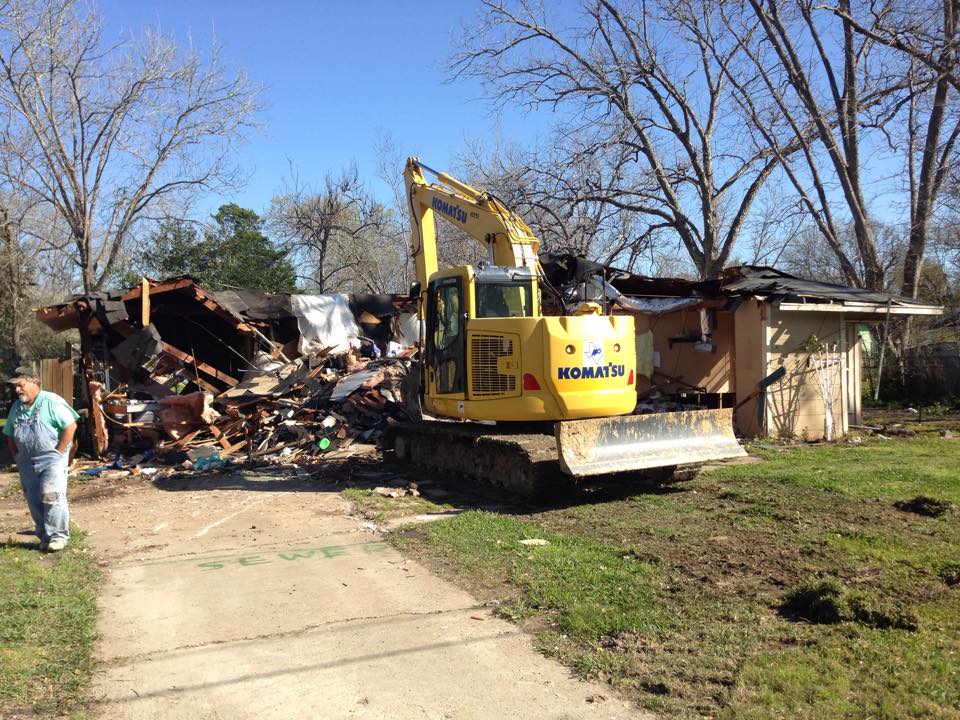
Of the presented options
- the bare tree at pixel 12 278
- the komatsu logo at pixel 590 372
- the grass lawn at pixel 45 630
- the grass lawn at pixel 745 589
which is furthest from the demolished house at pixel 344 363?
the bare tree at pixel 12 278

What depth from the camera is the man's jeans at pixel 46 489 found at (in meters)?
7.25

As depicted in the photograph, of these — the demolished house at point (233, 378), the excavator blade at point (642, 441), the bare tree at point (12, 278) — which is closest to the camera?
the excavator blade at point (642, 441)

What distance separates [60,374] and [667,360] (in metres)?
13.0

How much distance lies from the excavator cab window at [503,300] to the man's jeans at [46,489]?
505 cm

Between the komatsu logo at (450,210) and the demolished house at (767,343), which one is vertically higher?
the komatsu logo at (450,210)

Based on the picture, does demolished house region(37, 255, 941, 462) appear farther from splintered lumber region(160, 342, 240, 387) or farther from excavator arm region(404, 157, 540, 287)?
excavator arm region(404, 157, 540, 287)

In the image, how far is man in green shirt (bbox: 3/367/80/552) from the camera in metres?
7.23

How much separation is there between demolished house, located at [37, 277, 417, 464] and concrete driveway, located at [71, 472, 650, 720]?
19.8 feet

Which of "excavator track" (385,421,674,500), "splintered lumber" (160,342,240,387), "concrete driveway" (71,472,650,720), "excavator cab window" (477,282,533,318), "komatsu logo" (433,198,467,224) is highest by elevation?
"komatsu logo" (433,198,467,224)

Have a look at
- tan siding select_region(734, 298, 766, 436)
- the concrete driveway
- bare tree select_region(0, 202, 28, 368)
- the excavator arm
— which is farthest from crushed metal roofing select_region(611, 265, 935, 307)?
bare tree select_region(0, 202, 28, 368)

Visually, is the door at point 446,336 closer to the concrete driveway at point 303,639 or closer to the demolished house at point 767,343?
the concrete driveway at point 303,639

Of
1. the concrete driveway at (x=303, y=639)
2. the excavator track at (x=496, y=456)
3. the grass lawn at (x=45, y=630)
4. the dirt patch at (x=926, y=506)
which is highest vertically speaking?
the excavator track at (x=496, y=456)

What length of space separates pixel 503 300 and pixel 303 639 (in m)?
5.57

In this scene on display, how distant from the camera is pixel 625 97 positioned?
21.5 meters
